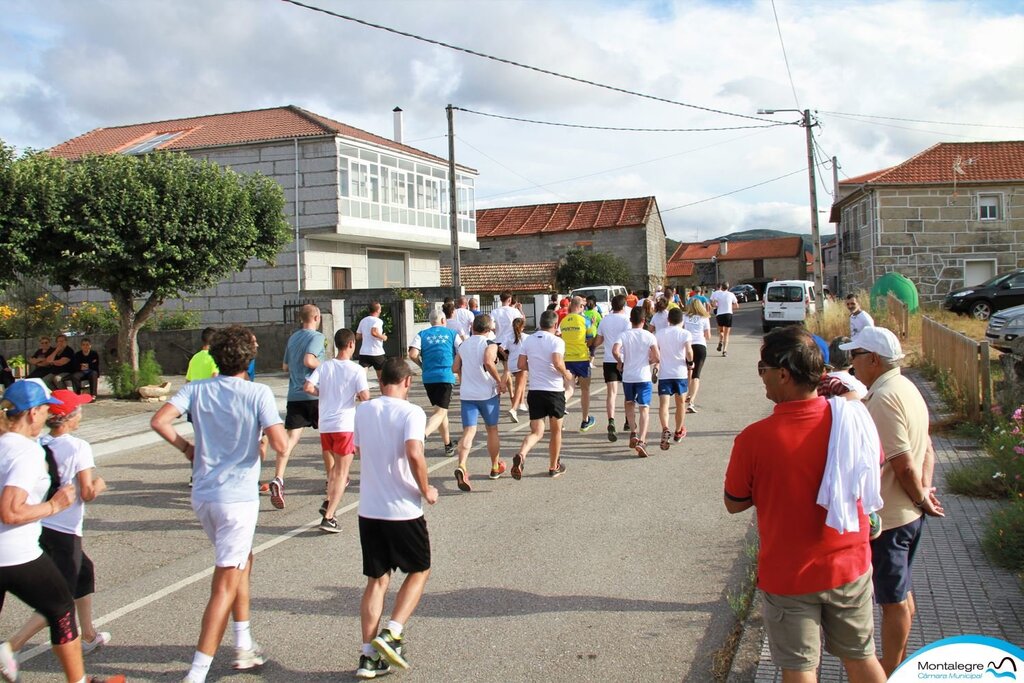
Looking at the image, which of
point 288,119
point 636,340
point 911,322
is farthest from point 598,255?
point 636,340

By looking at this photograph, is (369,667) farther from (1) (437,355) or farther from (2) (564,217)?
(2) (564,217)

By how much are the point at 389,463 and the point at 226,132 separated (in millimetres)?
29516

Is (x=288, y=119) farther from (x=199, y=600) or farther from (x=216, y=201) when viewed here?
(x=199, y=600)

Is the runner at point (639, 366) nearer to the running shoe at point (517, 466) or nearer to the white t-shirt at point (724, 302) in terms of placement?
the running shoe at point (517, 466)

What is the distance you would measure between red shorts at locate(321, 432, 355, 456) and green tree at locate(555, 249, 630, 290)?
40603mm

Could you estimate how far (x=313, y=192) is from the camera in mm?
28422

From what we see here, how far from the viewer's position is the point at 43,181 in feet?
50.6

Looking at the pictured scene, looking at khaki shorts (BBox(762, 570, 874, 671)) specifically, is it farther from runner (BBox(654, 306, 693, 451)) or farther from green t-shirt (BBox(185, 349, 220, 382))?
runner (BBox(654, 306, 693, 451))

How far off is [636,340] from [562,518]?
3176 millimetres

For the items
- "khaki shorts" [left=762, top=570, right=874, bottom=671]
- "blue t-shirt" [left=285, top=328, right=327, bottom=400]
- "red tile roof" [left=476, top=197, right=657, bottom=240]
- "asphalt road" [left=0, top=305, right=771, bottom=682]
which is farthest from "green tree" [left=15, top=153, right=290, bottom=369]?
"red tile roof" [left=476, top=197, right=657, bottom=240]

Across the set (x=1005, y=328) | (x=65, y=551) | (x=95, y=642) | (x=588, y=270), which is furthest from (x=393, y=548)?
(x=588, y=270)

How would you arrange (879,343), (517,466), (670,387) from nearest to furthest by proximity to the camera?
(879,343) < (517,466) < (670,387)

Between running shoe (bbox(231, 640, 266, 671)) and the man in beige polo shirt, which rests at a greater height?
the man in beige polo shirt

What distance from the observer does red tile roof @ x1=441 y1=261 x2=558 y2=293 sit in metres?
44.7
